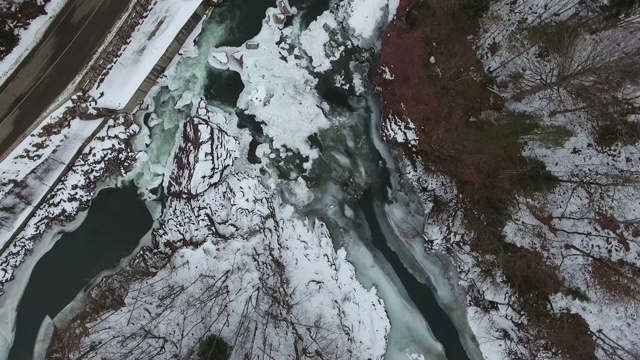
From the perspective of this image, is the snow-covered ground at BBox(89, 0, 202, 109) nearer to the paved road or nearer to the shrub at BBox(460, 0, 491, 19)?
the paved road

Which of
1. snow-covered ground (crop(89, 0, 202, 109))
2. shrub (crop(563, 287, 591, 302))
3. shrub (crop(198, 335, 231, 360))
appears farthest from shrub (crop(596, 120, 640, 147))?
shrub (crop(198, 335, 231, 360))

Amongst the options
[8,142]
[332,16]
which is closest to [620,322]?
[332,16]

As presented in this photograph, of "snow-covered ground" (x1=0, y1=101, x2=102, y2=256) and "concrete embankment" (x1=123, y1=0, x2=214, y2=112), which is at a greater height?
"concrete embankment" (x1=123, y1=0, x2=214, y2=112)

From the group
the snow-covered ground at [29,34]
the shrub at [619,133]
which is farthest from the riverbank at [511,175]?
the snow-covered ground at [29,34]

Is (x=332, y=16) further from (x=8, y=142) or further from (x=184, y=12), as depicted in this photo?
(x=8, y=142)

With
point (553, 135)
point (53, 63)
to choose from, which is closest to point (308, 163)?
point (553, 135)

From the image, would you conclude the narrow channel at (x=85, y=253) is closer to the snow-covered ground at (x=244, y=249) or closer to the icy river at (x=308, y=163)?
the icy river at (x=308, y=163)

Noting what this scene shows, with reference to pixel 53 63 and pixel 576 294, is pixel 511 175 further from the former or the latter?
pixel 53 63
